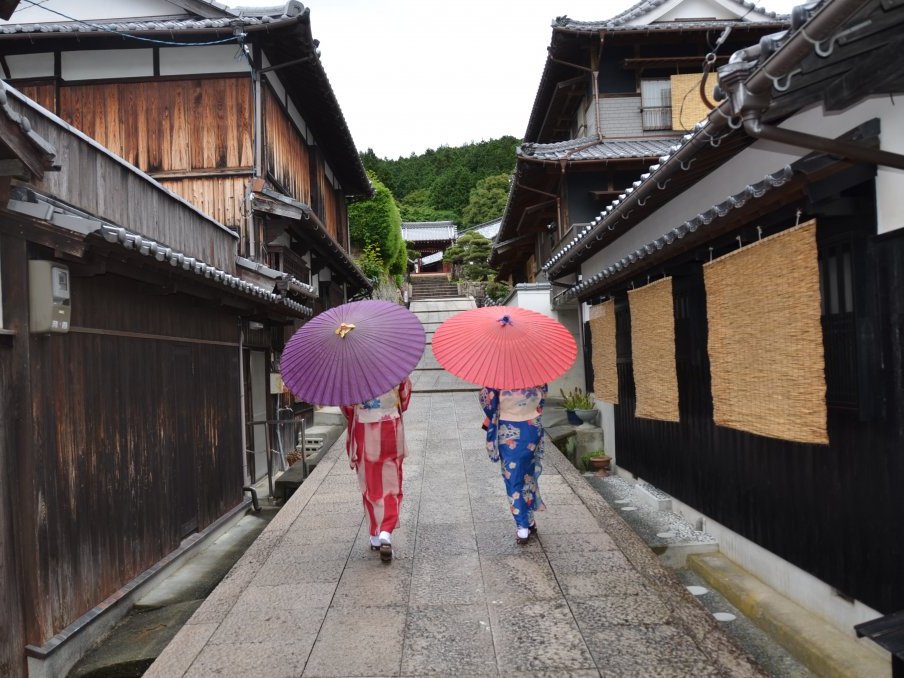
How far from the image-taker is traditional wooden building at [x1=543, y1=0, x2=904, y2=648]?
12.0 feet

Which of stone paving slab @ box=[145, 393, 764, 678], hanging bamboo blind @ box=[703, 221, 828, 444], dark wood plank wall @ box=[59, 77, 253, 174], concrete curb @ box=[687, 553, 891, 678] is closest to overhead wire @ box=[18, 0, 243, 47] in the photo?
dark wood plank wall @ box=[59, 77, 253, 174]

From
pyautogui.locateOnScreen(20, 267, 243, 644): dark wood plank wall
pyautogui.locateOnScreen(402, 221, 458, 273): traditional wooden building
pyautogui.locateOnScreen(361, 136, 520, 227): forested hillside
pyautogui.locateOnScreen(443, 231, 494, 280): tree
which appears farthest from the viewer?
pyautogui.locateOnScreen(361, 136, 520, 227): forested hillside

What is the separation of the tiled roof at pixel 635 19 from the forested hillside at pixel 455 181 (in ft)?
134

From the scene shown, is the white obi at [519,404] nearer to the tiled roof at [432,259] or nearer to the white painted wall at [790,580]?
the white painted wall at [790,580]

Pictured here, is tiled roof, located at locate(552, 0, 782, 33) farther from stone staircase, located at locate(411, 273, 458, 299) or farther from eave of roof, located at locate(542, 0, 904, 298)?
stone staircase, located at locate(411, 273, 458, 299)

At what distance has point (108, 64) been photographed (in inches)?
451

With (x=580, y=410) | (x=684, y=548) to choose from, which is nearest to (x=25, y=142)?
(x=684, y=548)

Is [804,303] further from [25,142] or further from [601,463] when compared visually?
[601,463]

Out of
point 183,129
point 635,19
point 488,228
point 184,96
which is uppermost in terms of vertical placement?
point 488,228

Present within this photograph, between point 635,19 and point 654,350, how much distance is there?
407 inches

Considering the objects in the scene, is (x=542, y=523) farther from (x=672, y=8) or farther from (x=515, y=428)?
(x=672, y=8)

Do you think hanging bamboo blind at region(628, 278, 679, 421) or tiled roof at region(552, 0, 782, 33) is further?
tiled roof at region(552, 0, 782, 33)

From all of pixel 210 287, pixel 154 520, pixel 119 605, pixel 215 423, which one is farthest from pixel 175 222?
pixel 119 605

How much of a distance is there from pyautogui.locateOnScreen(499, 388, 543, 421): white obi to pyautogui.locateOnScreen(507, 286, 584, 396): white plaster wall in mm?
11103
